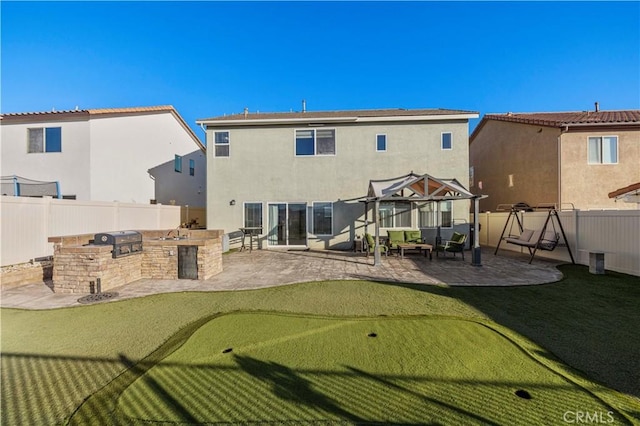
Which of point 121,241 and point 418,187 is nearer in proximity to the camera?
point 121,241

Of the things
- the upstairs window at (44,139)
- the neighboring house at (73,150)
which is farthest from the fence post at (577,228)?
the upstairs window at (44,139)

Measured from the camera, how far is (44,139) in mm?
14023

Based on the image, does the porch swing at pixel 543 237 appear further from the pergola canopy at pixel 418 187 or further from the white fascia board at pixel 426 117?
the white fascia board at pixel 426 117

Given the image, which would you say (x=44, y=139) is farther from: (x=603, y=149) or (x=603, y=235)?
(x=603, y=149)

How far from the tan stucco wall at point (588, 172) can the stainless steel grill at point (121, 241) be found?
17630mm

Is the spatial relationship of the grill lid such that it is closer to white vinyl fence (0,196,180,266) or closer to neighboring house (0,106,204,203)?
white vinyl fence (0,196,180,266)

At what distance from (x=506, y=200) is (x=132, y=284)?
19.4 meters

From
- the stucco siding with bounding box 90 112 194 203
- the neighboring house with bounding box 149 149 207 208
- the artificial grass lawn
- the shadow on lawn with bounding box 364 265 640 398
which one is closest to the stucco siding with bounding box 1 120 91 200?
the stucco siding with bounding box 90 112 194 203

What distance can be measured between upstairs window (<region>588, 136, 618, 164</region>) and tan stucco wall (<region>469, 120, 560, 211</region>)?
1621 mm

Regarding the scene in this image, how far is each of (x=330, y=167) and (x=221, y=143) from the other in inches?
227

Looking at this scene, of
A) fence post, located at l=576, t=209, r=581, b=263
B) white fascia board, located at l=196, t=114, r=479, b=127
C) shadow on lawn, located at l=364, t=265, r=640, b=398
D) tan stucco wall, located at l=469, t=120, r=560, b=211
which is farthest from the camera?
tan stucco wall, located at l=469, t=120, r=560, b=211

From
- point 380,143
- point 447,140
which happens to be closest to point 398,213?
point 380,143

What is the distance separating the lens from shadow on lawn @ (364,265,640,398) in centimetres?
310

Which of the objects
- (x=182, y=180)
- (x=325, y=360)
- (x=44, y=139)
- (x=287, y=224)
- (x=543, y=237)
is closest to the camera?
(x=325, y=360)
